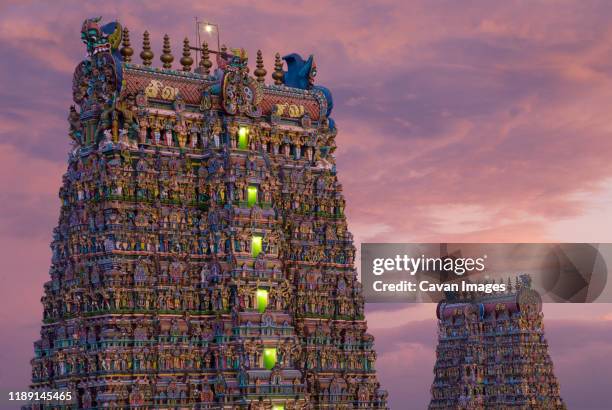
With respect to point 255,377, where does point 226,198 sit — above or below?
above

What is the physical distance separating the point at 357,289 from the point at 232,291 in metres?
17.6

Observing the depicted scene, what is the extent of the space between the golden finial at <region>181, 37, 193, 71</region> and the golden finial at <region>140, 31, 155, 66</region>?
11.3 ft

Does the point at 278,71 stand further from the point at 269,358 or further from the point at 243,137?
the point at 269,358

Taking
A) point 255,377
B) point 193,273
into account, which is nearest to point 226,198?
point 193,273

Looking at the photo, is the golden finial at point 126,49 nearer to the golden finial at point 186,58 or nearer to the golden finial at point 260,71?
the golden finial at point 186,58

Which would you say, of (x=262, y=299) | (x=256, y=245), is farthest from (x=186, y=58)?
(x=262, y=299)

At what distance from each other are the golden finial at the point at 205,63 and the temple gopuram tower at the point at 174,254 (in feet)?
0.49

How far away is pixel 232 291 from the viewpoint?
136 meters

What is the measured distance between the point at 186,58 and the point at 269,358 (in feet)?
93.0

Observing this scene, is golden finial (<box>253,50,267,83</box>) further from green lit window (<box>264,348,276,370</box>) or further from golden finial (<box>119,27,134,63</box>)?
green lit window (<box>264,348,276,370</box>)

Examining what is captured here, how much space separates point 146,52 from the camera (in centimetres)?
13962

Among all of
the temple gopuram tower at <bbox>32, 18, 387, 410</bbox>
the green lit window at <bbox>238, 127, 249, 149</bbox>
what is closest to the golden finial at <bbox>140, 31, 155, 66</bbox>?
the temple gopuram tower at <bbox>32, 18, 387, 410</bbox>

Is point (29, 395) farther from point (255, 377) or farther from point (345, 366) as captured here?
Result: point (345, 366)

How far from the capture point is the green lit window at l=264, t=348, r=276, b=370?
135m
